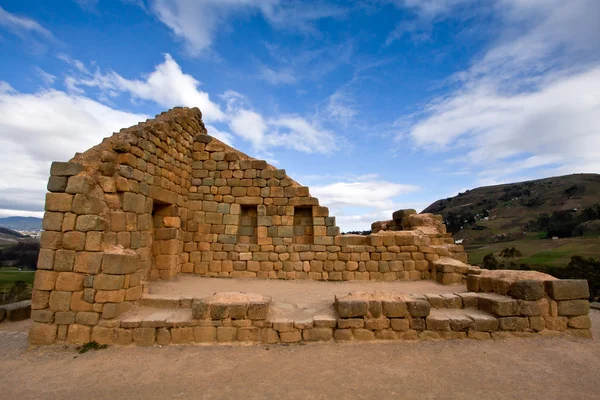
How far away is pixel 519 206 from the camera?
57.8m

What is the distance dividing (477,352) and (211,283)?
22.0ft

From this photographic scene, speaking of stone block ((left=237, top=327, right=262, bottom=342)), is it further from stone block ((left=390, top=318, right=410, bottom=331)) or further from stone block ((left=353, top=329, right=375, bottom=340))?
stone block ((left=390, top=318, right=410, bottom=331))

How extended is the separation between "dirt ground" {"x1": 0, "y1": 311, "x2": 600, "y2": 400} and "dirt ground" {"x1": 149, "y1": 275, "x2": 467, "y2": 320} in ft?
4.40

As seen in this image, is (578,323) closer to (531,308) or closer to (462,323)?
(531,308)

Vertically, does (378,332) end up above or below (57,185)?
below

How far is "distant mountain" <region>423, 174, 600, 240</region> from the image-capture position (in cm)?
4816

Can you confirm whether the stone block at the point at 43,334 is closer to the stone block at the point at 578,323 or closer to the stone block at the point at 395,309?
the stone block at the point at 395,309

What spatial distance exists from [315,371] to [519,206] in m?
68.2

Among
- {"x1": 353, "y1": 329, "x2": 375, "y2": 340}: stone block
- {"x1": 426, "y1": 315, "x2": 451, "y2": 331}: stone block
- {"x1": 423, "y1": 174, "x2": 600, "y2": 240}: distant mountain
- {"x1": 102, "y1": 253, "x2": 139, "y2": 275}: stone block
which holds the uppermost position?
{"x1": 423, "y1": 174, "x2": 600, "y2": 240}: distant mountain

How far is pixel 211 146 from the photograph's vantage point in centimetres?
1038

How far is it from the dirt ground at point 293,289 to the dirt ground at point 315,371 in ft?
4.40

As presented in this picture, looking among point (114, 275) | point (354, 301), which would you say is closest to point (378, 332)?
point (354, 301)


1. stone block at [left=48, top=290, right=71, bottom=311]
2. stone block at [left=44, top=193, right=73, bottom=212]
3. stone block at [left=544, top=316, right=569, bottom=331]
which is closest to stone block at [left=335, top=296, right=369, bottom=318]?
stone block at [left=544, top=316, right=569, bottom=331]

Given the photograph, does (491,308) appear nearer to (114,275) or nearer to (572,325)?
(572,325)
